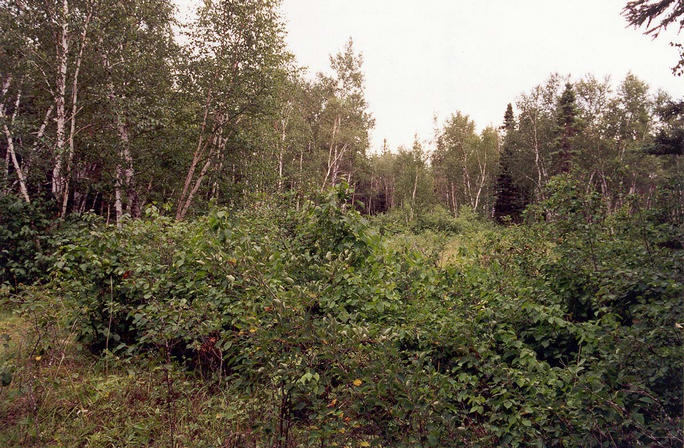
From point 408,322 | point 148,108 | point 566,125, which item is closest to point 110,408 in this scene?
point 408,322

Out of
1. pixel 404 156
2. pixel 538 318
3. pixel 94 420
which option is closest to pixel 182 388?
pixel 94 420

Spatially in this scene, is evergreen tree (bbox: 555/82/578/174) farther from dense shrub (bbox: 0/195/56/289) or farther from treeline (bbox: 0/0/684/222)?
dense shrub (bbox: 0/195/56/289)

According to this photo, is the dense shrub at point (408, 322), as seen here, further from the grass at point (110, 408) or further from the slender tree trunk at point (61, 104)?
the slender tree trunk at point (61, 104)

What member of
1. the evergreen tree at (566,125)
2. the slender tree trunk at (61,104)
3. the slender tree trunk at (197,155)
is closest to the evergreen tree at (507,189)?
the evergreen tree at (566,125)

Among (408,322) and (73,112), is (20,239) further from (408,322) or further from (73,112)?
(408,322)

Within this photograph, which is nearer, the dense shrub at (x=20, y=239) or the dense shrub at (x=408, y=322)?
the dense shrub at (x=408, y=322)

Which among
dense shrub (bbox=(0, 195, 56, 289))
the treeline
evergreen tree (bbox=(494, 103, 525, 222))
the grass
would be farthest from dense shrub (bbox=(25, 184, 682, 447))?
evergreen tree (bbox=(494, 103, 525, 222))

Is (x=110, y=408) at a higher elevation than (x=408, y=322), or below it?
below

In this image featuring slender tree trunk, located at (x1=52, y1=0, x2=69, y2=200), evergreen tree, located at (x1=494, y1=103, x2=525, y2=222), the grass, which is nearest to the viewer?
the grass

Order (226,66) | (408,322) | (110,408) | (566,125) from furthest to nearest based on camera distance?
(566,125)
(226,66)
(408,322)
(110,408)

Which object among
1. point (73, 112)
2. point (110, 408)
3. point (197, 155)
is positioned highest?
point (73, 112)

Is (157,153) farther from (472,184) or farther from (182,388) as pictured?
(472,184)

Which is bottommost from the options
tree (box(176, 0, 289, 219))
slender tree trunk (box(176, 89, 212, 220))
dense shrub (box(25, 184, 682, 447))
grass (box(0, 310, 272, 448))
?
grass (box(0, 310, 272, 448))

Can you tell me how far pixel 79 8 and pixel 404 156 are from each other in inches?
1246
